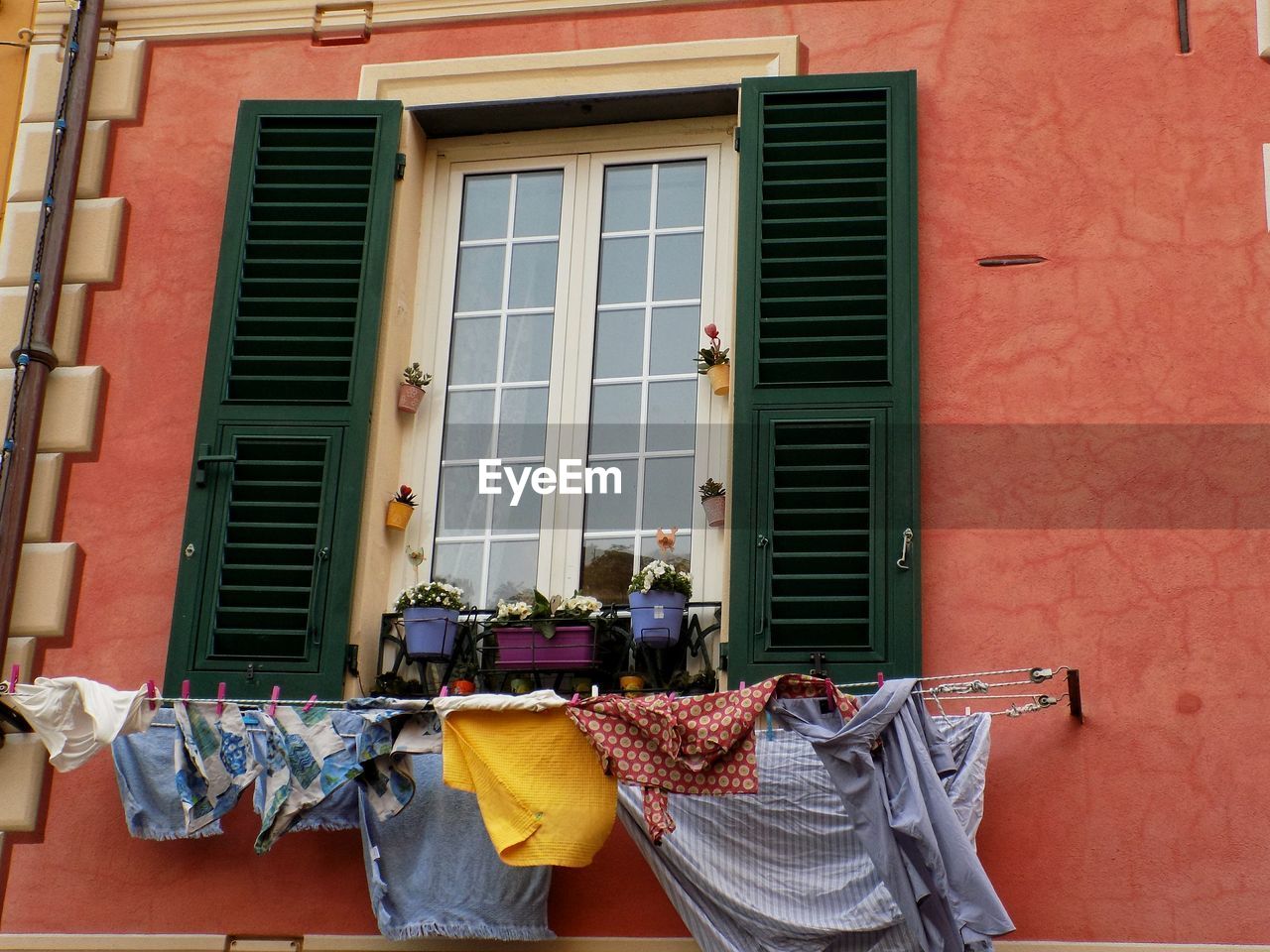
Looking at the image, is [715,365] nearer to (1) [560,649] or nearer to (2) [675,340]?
(2) [675,340]

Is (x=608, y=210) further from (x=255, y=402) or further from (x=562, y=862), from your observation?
(x=562, y=862)

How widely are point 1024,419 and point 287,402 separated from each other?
2.52 meters

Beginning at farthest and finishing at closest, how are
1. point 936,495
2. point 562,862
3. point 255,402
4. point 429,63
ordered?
point 429,63
point 255,402
point 936,495
point 562,862

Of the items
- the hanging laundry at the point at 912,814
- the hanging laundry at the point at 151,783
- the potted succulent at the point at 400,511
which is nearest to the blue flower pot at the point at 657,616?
the hanging laundry at the point at 912,814

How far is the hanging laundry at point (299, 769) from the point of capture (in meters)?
5.96

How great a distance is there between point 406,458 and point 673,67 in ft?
5.62

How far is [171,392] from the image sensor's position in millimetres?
7031

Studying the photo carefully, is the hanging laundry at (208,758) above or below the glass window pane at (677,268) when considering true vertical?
below

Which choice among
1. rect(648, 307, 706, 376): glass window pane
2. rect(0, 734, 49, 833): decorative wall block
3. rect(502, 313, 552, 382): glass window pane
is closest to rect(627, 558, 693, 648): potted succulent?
rect(648, 307, 706, 376): glass window pane

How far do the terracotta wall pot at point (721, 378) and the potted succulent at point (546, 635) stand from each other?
2.95ft

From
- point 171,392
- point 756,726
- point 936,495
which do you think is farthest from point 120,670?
point 936,495

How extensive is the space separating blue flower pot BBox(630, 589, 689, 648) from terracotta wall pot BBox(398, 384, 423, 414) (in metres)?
1.19

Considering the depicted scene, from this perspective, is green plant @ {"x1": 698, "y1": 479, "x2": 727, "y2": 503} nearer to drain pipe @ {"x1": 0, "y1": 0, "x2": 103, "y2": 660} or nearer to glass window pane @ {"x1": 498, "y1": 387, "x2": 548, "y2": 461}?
glass window pane @ {"x1": 498, "y1": 387, "x2": 548, "y2": 461}

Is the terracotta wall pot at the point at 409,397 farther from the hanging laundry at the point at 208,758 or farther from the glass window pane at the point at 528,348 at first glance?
the hanging laundry at the point at 208,758
